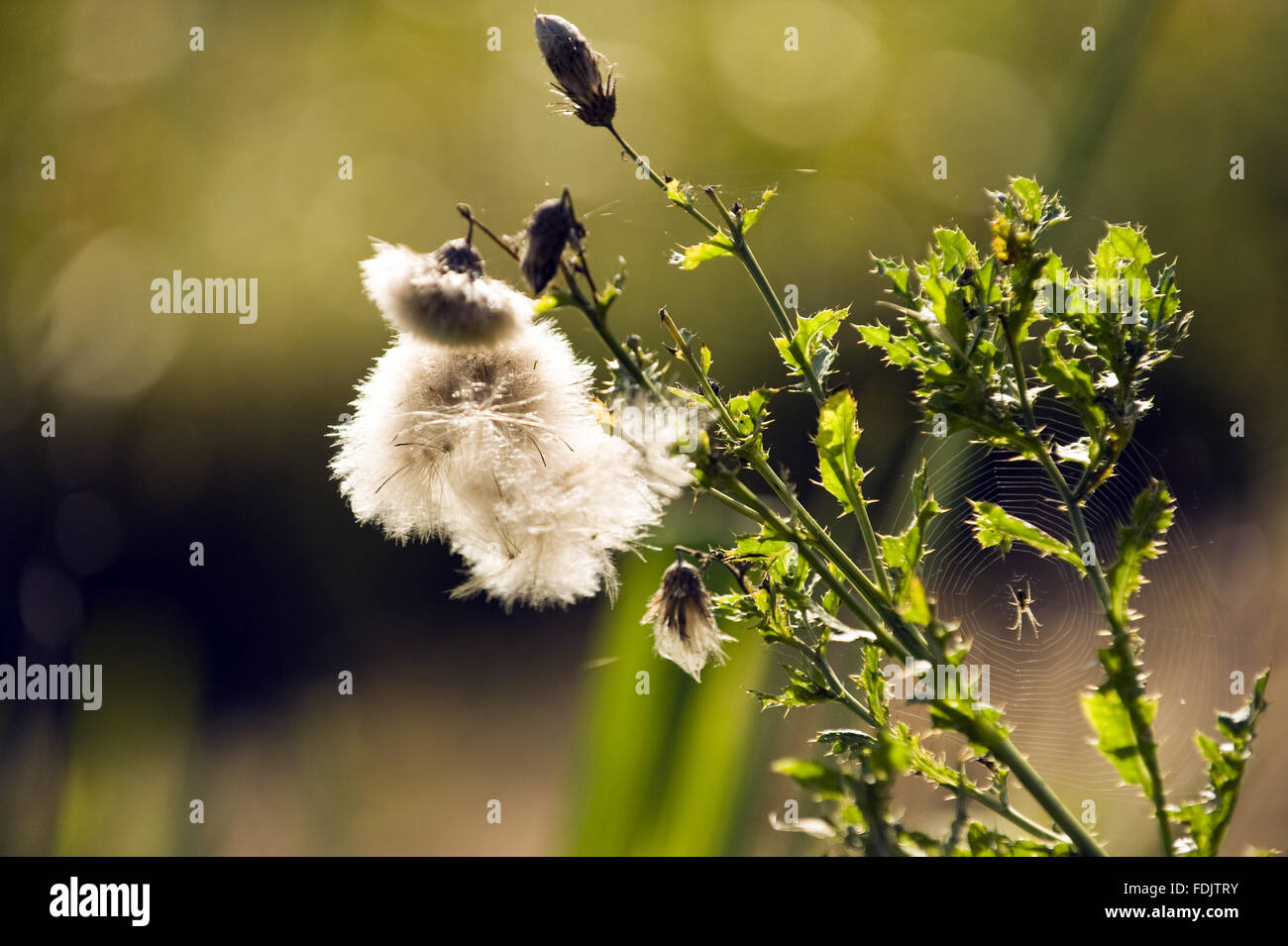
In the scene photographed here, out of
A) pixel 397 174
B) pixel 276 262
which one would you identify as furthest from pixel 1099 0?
pixel 276 262

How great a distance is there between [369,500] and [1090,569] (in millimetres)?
489

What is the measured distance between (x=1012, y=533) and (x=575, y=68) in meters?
0.41

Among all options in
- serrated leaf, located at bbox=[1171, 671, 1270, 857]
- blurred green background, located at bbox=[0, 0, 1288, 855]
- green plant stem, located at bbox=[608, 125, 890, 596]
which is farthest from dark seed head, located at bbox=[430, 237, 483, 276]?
blurred green background, located at bbox=[0, 0, 1288, 855]

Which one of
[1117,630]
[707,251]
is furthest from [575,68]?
[1117,630]

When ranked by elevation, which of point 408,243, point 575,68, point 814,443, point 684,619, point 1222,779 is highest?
point 408,243

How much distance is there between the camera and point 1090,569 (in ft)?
1.78

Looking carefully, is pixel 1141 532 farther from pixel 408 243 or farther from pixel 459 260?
pixel 408 243

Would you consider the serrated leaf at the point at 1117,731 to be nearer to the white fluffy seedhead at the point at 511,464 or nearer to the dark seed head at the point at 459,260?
the white fluffy seedhead at the point at 511,464

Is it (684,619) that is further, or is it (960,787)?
(684,619)

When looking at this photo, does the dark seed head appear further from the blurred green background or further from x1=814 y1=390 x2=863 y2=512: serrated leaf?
the blurred green background

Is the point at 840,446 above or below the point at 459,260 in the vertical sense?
below

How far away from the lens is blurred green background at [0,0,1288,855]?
2.88 meters

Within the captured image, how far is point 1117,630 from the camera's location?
52cm
